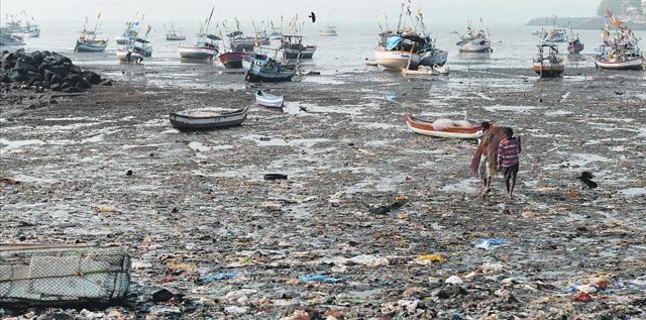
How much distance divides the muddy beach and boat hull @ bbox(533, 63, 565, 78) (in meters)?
20.6

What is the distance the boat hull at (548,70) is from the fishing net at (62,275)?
45502 millimetres

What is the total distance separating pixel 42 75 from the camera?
135 ft

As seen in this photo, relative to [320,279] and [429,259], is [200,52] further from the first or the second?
[320,279]

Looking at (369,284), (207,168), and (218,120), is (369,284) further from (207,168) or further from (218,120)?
(218,120)

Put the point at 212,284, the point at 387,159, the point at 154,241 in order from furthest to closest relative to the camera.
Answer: the point at 387,159 → the point at 154,241 → the point at 212,284

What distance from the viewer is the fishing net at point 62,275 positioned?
27.4ft

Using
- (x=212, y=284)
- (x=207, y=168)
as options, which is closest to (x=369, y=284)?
(x=212, y=284)

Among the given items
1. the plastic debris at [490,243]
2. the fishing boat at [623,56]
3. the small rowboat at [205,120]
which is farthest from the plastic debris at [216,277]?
the fishing boat at [623,56]

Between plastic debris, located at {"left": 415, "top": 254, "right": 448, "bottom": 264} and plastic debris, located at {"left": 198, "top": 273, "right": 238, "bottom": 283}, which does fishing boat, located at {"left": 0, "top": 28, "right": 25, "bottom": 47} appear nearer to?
plastic debris, located at {"left": 198, "top": 273, "right": 238, "bottom": 283}

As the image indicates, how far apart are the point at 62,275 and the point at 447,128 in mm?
15610

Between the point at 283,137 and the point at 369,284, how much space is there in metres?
14.8

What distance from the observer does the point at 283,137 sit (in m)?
24.2

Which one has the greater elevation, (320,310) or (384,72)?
(320,310)

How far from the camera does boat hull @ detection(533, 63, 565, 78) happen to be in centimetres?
5097
